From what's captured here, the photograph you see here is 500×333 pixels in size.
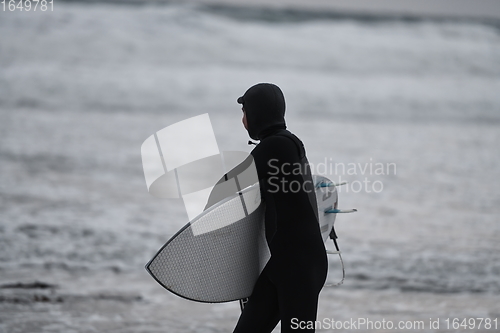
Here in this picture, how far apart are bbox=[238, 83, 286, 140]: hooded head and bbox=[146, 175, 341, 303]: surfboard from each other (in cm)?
25

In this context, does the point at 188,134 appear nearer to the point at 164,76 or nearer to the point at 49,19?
the point at 164,76

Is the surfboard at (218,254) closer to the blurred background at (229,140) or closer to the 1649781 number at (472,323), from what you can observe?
the blurred background at (229,140)

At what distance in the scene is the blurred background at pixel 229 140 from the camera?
3936 mm

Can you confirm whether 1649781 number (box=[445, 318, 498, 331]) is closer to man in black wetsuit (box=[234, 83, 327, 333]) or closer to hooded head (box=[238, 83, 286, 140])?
man in black wetsuit (box=[234, 83, 327, 333])

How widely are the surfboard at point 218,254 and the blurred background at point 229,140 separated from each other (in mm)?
1221

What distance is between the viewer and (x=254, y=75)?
16844 millimetres

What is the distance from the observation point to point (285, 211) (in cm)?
204

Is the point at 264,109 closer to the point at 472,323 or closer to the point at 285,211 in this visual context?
the point at 285,211

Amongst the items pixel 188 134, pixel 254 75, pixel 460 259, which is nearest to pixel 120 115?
pixel 254 75

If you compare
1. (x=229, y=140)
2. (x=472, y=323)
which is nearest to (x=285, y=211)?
(x=472, y=323)

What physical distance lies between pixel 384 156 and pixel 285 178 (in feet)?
24.2

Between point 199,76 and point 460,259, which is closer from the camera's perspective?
point 460,259

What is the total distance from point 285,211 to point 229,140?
25.3ft

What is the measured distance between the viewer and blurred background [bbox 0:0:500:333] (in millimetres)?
3936
